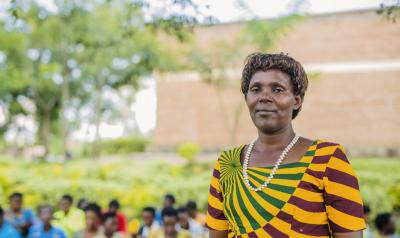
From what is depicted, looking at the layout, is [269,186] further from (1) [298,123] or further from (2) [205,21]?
(1) [298,123]

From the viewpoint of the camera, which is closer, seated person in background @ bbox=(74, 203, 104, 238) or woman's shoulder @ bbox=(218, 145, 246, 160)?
woman's shoulder @ bbox=(218, 145, 246, 160)

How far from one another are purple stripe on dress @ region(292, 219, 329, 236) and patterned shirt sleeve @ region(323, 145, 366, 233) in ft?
0.11

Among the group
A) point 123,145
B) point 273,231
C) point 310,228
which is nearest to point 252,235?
point 273,231

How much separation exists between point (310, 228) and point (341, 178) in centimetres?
19

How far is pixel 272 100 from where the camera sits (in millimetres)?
1715

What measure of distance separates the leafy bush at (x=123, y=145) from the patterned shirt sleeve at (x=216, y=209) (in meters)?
22.6

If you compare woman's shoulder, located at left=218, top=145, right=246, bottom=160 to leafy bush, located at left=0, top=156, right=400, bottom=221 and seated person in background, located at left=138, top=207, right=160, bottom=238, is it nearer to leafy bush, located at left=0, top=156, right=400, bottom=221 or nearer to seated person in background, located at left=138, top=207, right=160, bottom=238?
seated person in background, located at left=138, top=207, right=160, bottom=238

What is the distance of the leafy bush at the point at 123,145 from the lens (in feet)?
80.2

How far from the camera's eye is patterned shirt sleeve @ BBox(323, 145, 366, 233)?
62.7 inches

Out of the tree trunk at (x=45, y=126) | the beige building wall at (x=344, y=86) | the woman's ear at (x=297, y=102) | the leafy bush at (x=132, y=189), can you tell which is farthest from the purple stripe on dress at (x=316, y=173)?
the tree trunk at (x=45, y=126)

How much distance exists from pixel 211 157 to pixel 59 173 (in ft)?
22.0

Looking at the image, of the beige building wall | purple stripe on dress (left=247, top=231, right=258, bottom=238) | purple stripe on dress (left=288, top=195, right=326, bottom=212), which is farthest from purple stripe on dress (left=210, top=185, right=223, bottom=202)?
the beige building wall

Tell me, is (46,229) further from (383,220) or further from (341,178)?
(341,178)

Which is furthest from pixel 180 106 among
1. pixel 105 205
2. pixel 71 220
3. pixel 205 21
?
pixel 205 21
